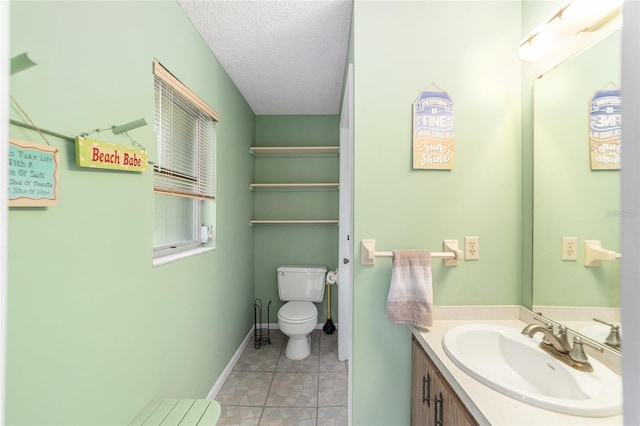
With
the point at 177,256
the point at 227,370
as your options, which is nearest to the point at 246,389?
the point at 227,370

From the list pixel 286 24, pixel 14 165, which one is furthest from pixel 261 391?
pixel 286 24

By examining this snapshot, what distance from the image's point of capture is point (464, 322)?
4.29ft

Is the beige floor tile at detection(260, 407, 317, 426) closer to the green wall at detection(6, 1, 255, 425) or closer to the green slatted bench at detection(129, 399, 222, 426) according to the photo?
the green wall at detection(6, 1, 255, 425)

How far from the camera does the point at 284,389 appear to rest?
1.94 m

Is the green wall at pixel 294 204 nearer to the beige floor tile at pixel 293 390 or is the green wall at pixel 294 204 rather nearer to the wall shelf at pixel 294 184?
the wall shelf at pixel 294 184

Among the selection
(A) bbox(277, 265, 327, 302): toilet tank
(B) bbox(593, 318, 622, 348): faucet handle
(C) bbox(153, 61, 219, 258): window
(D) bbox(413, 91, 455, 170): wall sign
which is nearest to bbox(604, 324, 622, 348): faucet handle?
(B) bbox(593, 318, 622, 348): faucet handle

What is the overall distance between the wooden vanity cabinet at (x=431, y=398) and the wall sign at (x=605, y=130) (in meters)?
0.97

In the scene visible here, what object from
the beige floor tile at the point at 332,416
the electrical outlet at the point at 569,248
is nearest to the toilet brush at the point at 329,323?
the beige floor tile at the point at 332,416

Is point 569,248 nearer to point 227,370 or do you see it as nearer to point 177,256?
point 177,256

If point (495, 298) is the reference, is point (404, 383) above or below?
below

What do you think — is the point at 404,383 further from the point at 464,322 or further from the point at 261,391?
the point at 261,391

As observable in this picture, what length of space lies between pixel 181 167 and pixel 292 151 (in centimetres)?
138

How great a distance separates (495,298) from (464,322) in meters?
0.21

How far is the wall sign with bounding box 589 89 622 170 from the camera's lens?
89cm
